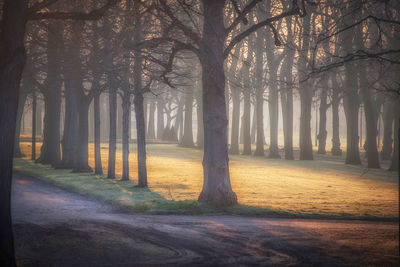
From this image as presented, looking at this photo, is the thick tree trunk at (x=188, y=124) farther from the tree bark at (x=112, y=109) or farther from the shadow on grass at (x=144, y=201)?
the tree bark at (x=112, y=109)

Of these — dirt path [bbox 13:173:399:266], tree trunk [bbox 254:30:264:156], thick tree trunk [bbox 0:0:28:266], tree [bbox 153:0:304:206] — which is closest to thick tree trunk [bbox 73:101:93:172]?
dirt path [bbox 13:173:399:266]

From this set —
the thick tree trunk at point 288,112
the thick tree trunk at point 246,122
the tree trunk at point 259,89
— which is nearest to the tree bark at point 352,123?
the thick tree trunk at point 288,112

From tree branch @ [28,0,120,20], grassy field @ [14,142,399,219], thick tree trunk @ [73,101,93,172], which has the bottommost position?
grassy field @ [14,142,399,219]

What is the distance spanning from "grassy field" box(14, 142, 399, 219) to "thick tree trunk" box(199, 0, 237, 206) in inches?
25.1

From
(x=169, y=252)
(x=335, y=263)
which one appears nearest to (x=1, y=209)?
(x=169, y=252)

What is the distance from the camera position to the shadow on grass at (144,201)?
1312cm

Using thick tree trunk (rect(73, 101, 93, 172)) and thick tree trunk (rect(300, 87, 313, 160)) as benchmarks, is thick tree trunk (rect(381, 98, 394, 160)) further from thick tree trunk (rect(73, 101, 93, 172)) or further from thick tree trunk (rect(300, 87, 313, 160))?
thick tree trunk (rect(73, 101, 93, 172))

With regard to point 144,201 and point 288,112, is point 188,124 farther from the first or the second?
point 144,201

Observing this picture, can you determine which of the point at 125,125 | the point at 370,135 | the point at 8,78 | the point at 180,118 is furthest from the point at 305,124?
the point at 180,118

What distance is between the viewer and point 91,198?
16094 mm

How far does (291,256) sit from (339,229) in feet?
10.0

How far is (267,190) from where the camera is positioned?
60.6 ft

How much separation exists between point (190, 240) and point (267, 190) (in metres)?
9.61

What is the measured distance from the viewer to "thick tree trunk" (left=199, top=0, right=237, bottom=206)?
13.8m
